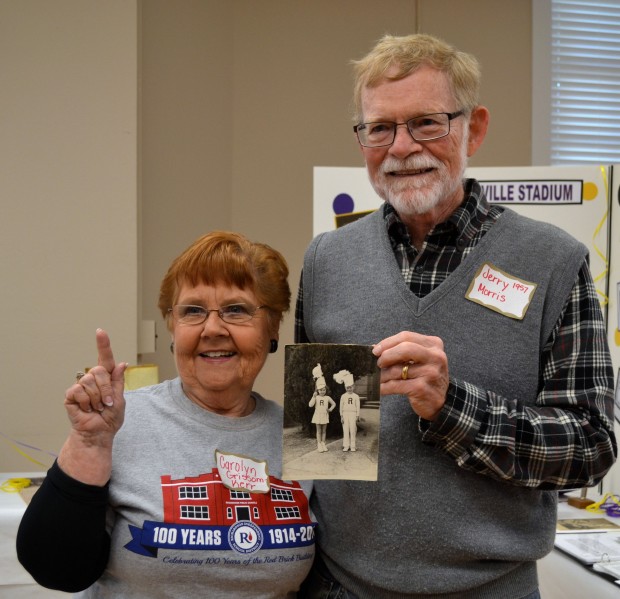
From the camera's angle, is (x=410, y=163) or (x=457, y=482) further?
(x=410, y=163)

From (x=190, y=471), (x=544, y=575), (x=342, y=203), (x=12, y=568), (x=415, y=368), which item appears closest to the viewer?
(x=415, y=368)

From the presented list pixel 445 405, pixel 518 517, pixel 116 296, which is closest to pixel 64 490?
pixel 445 405

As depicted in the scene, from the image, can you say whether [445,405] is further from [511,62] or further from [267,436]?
[511,62]

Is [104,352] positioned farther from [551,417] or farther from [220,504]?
[551,417]

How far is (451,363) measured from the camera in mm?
1416

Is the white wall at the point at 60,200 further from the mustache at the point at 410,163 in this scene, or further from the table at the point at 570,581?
the mustache at the point at 410,163

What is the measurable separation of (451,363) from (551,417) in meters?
0.20

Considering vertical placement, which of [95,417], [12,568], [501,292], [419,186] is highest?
[419,186]

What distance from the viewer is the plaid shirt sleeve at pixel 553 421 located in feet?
4.27

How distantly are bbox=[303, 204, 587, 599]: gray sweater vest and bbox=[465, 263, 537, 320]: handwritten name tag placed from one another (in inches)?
0.4

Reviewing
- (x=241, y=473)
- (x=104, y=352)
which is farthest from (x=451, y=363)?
(x=104, y=352)

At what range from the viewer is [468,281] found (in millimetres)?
1438

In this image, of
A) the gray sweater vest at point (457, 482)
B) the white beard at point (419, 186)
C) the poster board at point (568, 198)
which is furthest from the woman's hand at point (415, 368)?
the poster board at point (568, 198)

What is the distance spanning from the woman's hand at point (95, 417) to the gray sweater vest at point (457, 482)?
46 cm
